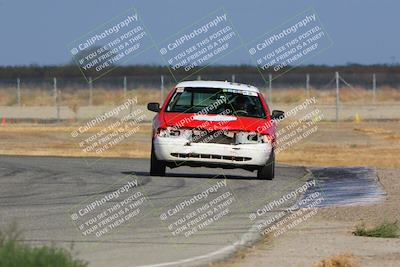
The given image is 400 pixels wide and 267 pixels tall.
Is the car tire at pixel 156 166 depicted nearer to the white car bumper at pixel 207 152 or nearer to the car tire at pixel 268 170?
the white car bumper at pixel 207 152

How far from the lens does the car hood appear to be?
2200 cm

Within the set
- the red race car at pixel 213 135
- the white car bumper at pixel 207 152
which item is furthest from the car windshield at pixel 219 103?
the white car bumper at pixel 207 152

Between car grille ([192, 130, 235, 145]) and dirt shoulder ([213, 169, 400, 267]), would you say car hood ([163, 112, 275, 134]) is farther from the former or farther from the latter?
dirt shoulder ([213, 169, 400, 267])

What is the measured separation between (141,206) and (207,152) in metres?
4.15

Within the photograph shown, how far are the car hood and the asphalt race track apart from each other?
0.97m

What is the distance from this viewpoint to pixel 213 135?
72.3 feet

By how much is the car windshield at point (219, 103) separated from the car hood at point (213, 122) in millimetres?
332

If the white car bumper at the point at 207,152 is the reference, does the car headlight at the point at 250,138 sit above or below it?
above

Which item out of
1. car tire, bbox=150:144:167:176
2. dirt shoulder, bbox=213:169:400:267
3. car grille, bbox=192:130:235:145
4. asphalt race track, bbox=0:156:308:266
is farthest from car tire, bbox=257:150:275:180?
dirt shoulder, bbox=213:169:400:267

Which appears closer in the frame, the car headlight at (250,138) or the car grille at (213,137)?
the car grille at (213,137)

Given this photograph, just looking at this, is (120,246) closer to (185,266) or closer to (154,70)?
(185,266)

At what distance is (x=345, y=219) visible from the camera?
1680 centimetres

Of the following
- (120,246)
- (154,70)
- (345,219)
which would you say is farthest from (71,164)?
(154,70)

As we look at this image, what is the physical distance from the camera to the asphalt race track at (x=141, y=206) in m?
13.1
